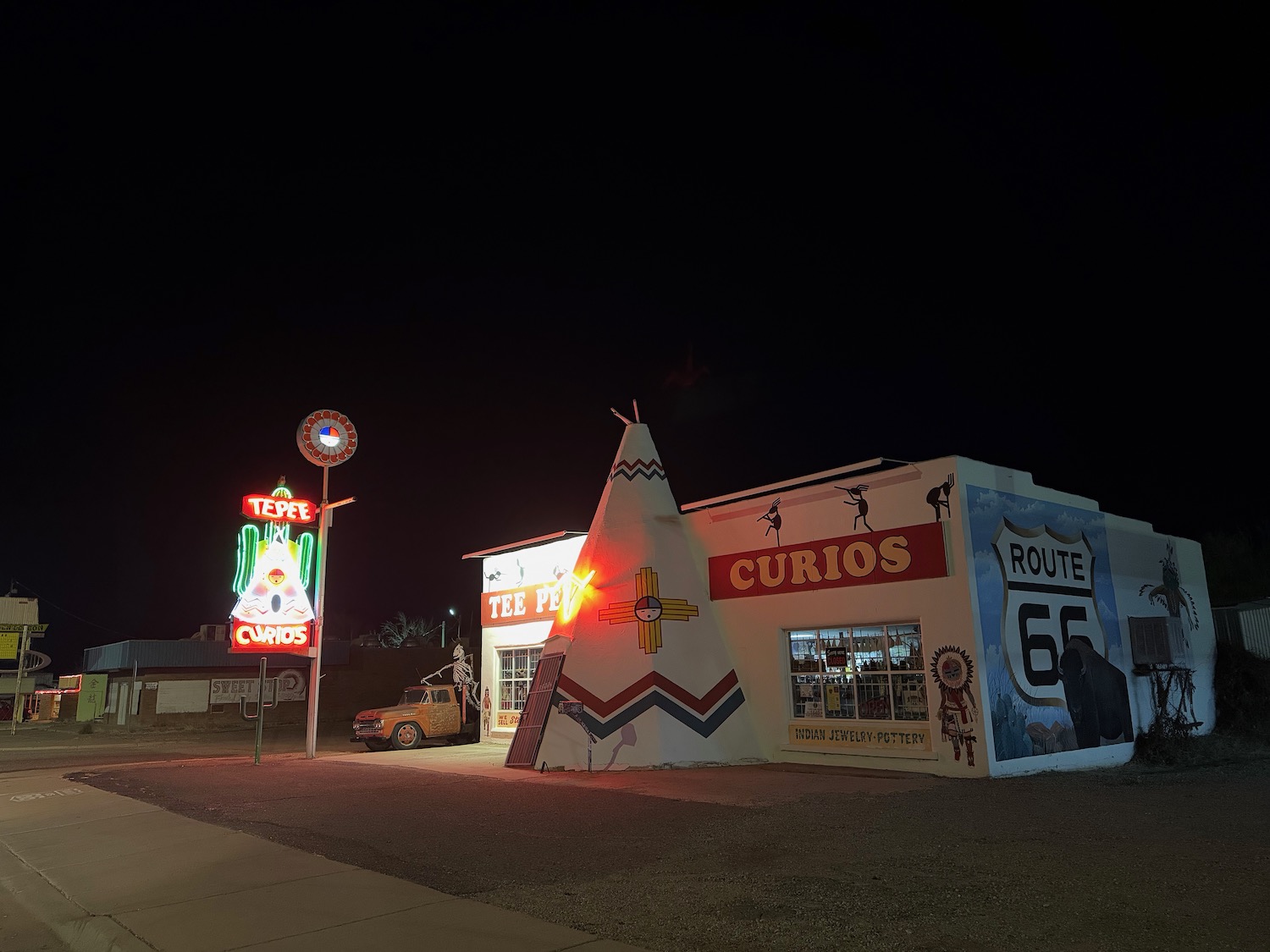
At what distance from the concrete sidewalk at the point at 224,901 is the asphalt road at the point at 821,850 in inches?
16.7

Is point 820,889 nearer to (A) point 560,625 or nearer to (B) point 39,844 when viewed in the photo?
(B) point 39,844

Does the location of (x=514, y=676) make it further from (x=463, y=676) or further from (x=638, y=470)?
(x=638, y=470)

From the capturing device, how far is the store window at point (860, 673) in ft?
49.0

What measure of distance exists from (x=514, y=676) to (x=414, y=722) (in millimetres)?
2926

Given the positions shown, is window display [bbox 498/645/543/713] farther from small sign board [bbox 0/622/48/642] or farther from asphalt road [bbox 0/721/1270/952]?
small sign board [bbox 0/622/48/642]

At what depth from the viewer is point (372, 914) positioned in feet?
20.2

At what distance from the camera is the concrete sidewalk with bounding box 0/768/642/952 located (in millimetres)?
5641

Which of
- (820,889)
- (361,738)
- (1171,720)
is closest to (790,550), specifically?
(1171,720)

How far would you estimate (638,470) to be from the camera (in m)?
18.6

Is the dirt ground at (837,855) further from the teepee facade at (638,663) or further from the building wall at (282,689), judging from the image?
the building wall at (282,689)

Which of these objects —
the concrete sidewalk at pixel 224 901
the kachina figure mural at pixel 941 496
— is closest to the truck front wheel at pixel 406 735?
the concrete sidewalk at pixel 224 901

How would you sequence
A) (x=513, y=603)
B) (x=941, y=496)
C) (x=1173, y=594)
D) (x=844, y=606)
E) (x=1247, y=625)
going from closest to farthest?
(x=941, y=496)
(x=844, y=606)
(x=1173, y=594)
(x=1247, y=625)
(x=513, y=603)

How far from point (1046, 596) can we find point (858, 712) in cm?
404

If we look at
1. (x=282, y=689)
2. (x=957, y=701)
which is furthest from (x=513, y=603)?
(x=282, y=689)
